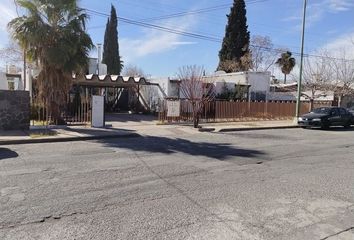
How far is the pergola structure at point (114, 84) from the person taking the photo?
2670 centimetres

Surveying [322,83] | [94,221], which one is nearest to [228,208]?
[94,221]

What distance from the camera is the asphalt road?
18.2 feet

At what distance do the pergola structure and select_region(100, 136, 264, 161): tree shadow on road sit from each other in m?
7.29

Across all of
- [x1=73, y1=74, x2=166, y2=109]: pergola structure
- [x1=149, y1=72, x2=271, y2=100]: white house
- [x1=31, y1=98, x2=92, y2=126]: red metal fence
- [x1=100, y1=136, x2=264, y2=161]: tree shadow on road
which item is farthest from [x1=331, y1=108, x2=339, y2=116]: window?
[x1=31, y1=98, x2=92, y2=126]: red metal fence

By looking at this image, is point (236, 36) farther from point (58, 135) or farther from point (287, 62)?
point (58, 135)

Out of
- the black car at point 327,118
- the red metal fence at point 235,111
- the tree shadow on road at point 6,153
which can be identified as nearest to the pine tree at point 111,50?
the red metal fence at point 235,111

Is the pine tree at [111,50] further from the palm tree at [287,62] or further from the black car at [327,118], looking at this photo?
the black car at [327,118]

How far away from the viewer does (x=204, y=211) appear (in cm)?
637

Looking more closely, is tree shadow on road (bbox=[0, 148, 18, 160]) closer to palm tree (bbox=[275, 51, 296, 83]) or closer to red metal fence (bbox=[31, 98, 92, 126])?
red metal fence (bbox=[31, 98, 92, 126])

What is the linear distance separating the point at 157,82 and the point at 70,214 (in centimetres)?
2561

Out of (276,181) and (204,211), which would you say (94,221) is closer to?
(204,211)

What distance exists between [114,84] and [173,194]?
2339 centimetres

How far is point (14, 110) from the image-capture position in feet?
55.5

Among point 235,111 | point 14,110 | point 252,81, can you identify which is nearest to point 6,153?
point 14,110
